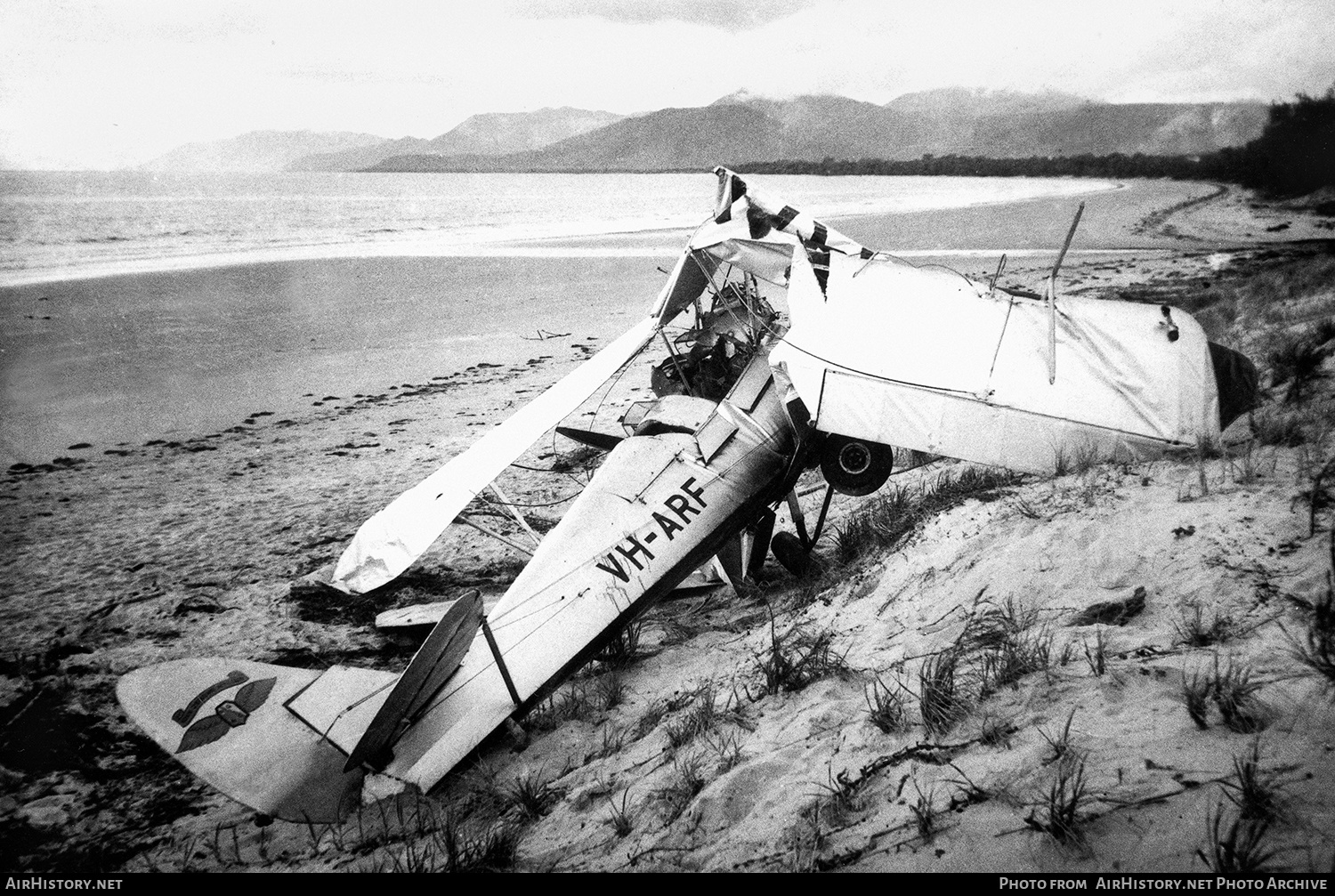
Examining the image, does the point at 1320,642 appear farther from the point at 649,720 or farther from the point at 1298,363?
the point at 1298,363

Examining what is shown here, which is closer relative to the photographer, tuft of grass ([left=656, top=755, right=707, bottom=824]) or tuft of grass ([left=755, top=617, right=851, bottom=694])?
tuft of grass ([left=656, top=755, right=707, bottom=824])

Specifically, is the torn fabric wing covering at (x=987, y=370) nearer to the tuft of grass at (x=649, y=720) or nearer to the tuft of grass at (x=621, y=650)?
the tuft of grass at (x=621, y=650)

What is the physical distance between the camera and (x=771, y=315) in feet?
25.0

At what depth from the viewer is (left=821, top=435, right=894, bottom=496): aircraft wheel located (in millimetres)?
5328

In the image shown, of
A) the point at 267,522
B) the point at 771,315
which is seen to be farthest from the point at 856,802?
the point at 267,522

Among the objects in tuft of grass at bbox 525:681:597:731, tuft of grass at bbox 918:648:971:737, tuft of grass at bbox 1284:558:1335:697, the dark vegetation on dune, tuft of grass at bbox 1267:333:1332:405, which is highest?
the dark vegetation on dune

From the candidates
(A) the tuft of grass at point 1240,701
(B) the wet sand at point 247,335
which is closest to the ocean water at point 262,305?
(B) the wet sand at point 247,335

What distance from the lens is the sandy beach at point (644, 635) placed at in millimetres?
2148

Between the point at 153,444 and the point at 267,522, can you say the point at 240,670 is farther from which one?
the point at 153,444

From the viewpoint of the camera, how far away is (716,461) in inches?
202

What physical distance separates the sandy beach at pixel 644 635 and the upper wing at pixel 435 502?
848 mm

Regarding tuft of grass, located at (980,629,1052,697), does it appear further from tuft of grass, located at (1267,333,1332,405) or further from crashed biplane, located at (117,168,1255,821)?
tuft of grass, located at (1267,333,1332,405)

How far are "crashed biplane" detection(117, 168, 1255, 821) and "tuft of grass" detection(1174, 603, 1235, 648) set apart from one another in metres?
1.95

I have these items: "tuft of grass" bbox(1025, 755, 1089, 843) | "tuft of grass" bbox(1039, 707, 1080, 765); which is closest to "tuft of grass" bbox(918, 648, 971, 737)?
"tuft of grass" bbox(1039, 707, 1080, 765)
